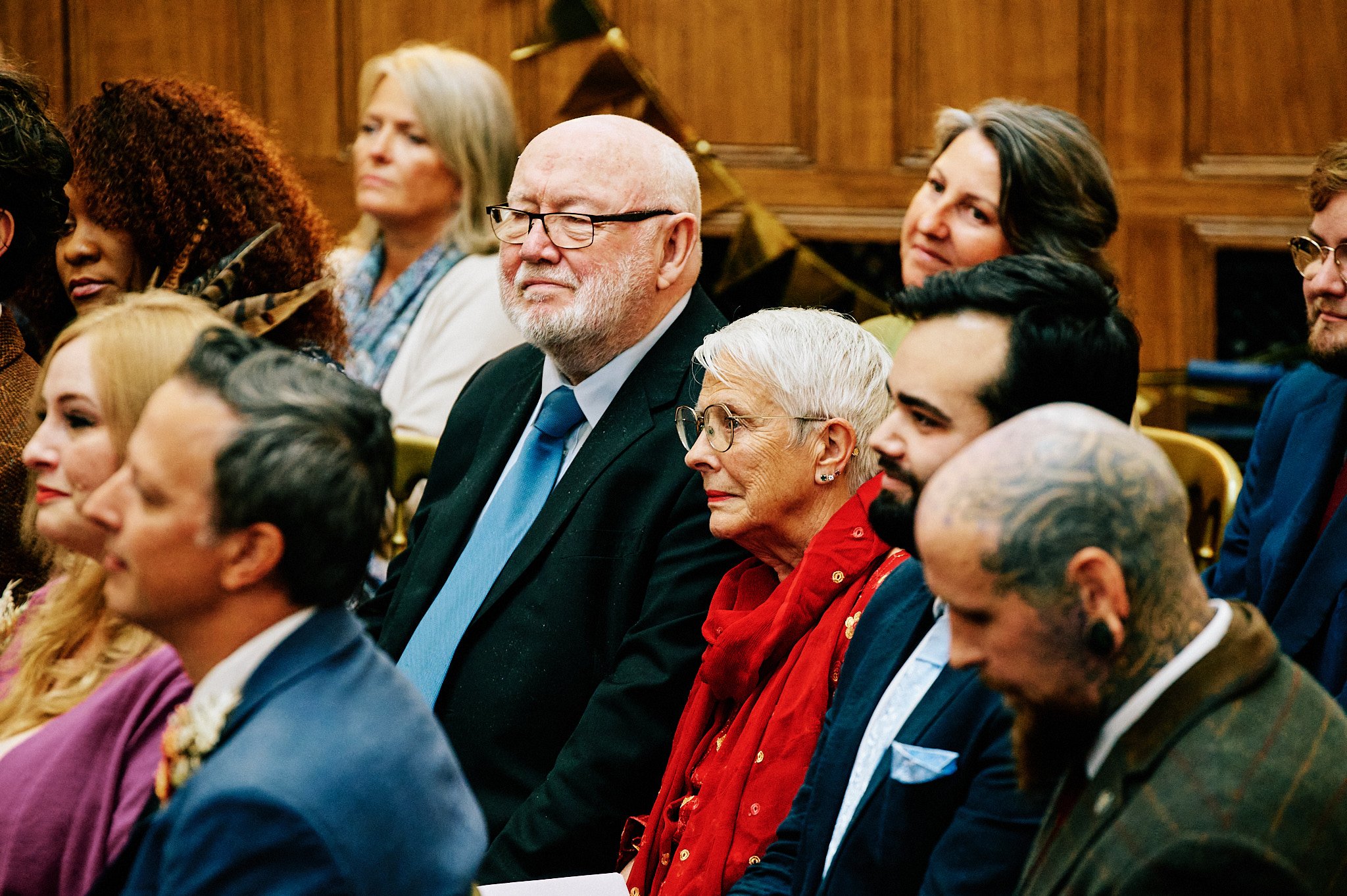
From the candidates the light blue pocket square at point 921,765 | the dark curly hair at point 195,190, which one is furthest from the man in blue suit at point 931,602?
the dark curly hair at point 195,190

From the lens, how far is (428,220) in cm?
390

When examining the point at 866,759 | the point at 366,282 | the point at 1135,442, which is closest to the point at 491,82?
the point at 366,282

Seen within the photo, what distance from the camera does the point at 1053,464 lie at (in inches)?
50.2

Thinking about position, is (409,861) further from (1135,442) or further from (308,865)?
(1135,442)

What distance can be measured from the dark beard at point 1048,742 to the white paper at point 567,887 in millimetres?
754

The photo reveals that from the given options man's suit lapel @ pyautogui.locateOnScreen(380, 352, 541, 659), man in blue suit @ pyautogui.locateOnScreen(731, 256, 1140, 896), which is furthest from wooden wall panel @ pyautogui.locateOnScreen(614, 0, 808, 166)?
man in blue suit @ pyautogui.locateOnScreen(731, 256, 1140, 896)

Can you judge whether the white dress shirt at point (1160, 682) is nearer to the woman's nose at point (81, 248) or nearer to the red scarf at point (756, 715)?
the red scarf at point (756, 715)

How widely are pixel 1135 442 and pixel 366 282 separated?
2927 mm

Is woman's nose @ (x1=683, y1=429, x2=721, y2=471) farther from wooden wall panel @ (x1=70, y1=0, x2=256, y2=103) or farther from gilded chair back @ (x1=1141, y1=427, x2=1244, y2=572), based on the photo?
wooden wall panel @ (x1=70, y1=0, x2=256, y2=103)

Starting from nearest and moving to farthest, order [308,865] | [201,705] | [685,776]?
[308,865], [201,705], [685,776]

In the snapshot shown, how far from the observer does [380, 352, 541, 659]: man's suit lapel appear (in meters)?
2.61

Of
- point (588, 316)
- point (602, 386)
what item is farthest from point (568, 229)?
point (602, 386)

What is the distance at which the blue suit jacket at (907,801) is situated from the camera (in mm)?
1535

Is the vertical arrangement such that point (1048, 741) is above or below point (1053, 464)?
below
